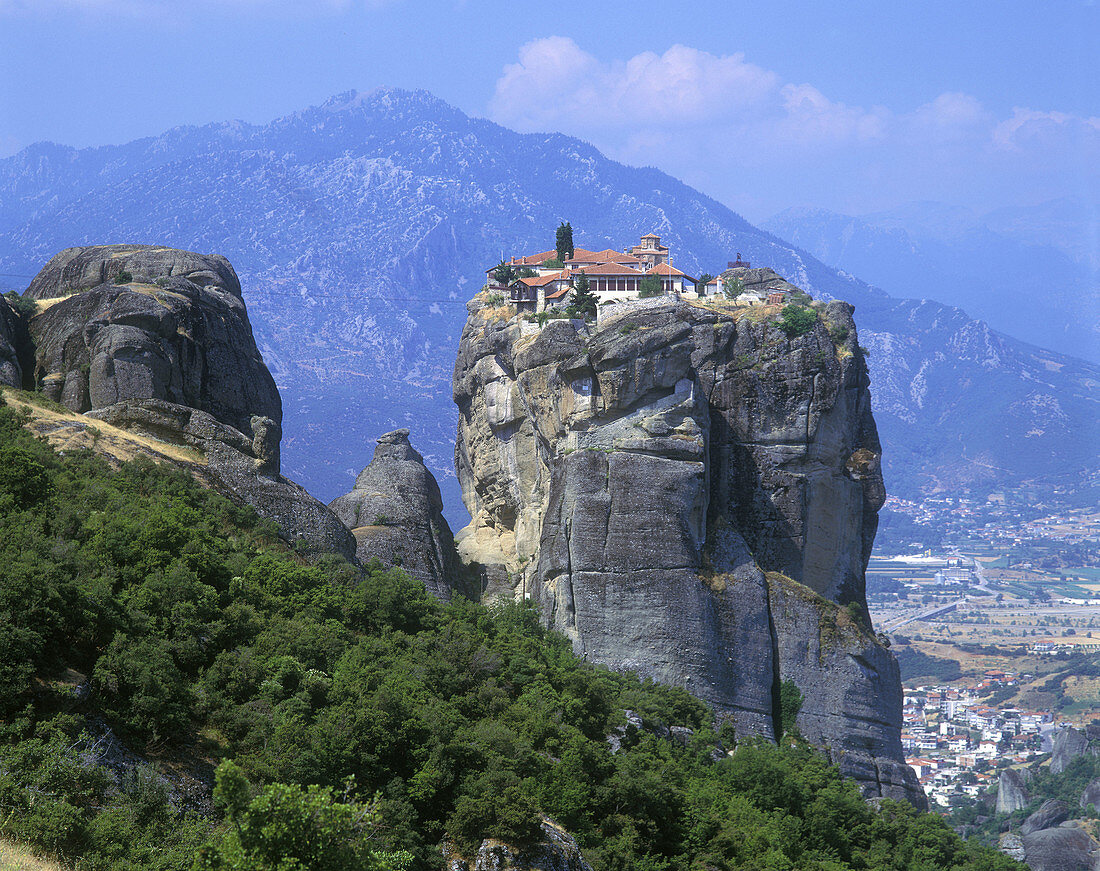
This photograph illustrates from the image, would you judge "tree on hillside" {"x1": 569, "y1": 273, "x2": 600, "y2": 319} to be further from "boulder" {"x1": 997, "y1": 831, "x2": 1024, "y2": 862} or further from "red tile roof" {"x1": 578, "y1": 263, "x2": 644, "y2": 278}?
"boulder" {"x1": 997, "y1": 831, "x2": 1024, "y2": 862}

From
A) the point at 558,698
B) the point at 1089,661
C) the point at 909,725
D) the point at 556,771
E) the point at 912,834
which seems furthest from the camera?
the point at 1089,661

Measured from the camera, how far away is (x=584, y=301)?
2261 inches

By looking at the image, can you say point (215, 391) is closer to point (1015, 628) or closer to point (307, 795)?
point (307, 795)

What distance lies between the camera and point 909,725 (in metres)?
134

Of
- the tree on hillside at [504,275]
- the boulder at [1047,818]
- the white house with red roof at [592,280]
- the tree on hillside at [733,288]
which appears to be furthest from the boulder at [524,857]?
the boulder at [1047,818]

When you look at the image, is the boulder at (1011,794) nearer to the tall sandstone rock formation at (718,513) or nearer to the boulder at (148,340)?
the tall sandstone rock formation at (718,513)

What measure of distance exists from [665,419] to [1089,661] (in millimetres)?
131666

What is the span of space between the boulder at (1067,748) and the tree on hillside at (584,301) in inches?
2859

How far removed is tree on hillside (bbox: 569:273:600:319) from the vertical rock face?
11.2m

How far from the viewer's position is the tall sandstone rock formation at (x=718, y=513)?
4731 cm

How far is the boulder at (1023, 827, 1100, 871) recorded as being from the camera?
68.7 meters

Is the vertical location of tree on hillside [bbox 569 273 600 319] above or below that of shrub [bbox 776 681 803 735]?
above

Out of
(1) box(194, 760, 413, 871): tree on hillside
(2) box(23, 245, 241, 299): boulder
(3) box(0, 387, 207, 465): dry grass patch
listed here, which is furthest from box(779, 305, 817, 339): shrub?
(1) box(194, 760, 413, 871): tree on hillside

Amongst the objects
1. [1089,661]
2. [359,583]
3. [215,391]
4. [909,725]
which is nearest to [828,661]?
[359,583]
